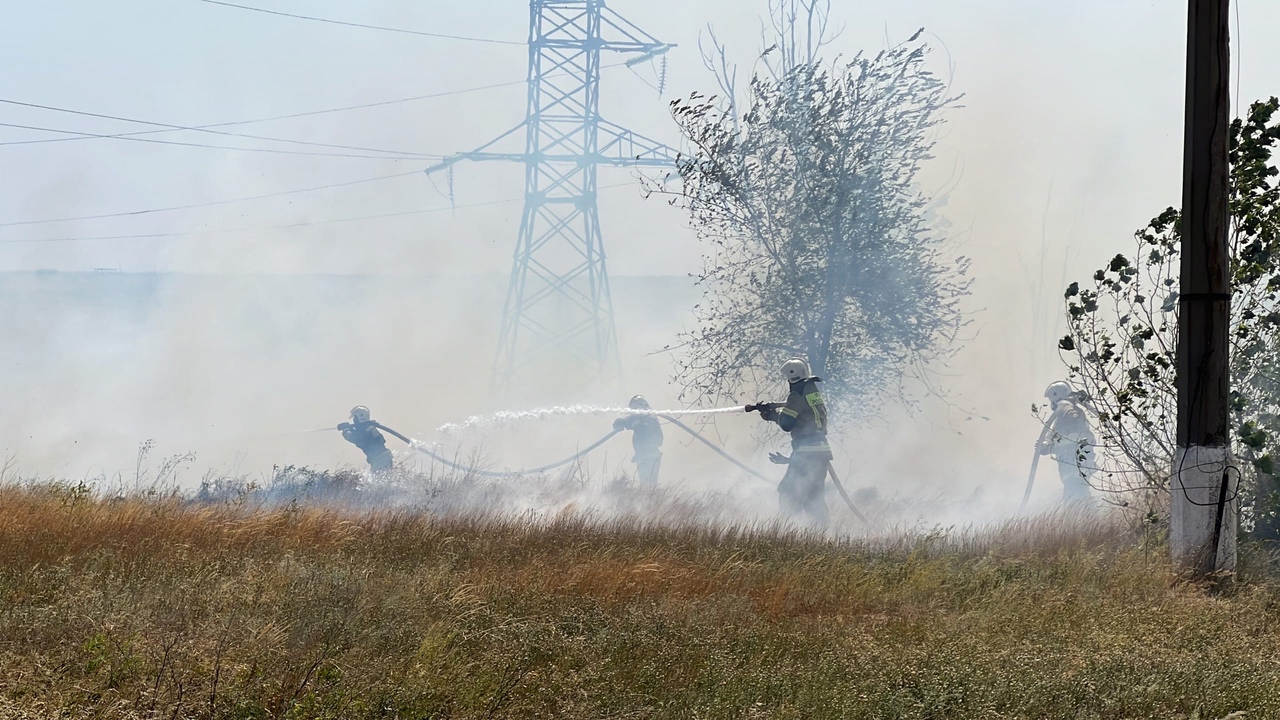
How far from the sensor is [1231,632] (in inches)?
218

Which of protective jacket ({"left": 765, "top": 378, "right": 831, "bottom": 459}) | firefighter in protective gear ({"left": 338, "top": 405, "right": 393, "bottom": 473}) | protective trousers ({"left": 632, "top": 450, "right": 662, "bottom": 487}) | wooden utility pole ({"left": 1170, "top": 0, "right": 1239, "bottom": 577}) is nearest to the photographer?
wooden utility pole ({"left": 1170, "top": 0, "right": 1239, "bottom": 577})

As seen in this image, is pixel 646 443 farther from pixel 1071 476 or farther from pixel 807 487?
pixel 1071 476

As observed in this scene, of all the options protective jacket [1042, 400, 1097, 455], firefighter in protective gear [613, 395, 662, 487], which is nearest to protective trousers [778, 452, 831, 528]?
protective jacket [1042, 400, 1097, 455]

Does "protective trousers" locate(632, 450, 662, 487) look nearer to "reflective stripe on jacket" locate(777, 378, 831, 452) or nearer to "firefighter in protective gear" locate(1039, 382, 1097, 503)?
"reflective stripe on jacket" locate(777, 378, 831, 452)

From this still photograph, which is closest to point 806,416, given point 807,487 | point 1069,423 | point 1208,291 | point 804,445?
point 804,445

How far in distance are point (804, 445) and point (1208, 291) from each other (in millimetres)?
4890

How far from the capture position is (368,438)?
13.8 meters

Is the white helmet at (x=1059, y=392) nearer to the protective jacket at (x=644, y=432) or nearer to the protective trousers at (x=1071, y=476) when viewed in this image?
the protective trousers at (x=1071, y=476)

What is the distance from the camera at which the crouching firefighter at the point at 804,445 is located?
10977mm

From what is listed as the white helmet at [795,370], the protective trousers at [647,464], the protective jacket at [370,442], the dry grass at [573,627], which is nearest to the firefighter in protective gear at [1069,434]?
the white helmet at [795,370]

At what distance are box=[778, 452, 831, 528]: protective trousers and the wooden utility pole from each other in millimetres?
4567

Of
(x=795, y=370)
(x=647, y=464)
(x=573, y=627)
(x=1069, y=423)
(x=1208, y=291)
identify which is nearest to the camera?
(x=573, y=627)

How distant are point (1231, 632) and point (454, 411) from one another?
1922 cm

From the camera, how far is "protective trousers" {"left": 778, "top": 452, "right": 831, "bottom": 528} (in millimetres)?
11078
